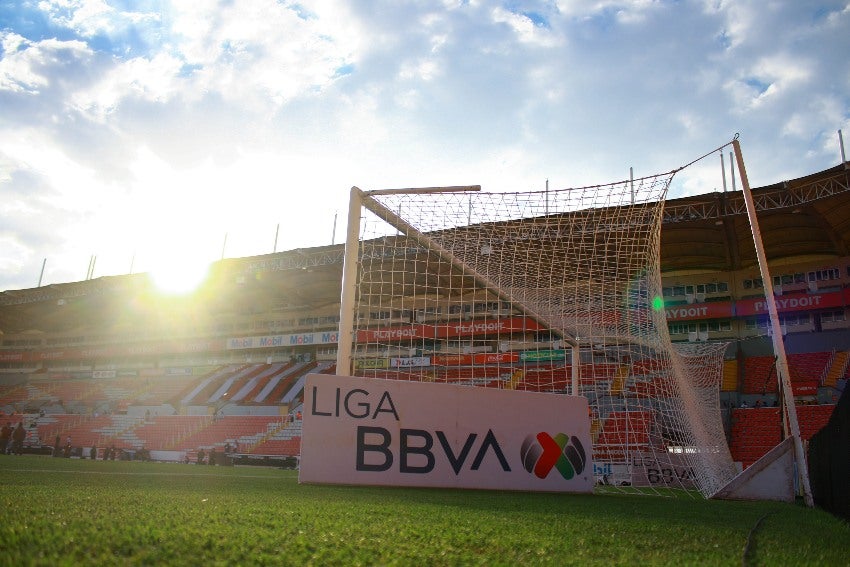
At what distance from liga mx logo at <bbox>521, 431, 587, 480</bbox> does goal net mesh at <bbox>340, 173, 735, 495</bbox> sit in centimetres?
197

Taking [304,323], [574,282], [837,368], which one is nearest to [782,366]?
[574,282]

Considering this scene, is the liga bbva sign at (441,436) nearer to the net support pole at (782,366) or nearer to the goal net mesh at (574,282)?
the goal net mesh at (574,282)

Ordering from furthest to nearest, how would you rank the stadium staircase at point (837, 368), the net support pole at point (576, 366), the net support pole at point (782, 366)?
1. the stadium staircase at point (837, 368)
2. the net support pole at point (576, 366)
3. the net support pole at point (782, 366)

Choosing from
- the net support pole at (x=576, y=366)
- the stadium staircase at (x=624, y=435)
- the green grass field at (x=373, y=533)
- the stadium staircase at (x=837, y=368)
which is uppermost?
the stadium staircase at (x=837, y=368)

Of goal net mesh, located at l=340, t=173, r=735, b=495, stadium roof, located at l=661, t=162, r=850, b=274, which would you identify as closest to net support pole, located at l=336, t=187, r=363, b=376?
goal net mesh, located at l=340, t=173, r=735, b=495

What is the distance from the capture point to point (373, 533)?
275 cm

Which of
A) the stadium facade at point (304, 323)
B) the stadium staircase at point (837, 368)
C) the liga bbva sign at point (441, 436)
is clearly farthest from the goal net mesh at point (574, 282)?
the stadium staircase at point (837, 368)

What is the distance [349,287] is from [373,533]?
12.1 feet

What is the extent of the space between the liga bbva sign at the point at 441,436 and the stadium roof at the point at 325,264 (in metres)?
12.8

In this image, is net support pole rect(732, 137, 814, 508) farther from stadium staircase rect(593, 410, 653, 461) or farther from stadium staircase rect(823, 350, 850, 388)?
stadium staircase rect(823, 350, 850, 388)

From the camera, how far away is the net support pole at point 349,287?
6031mm

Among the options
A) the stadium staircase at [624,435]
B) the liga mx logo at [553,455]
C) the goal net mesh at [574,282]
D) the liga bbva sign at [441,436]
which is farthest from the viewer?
the stadium staircase at [624,435]

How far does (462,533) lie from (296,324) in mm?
37667

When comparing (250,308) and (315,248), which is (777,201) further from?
(250,308)
